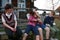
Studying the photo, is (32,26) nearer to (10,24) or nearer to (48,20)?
(10,24)

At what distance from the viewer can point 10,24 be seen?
8820mm

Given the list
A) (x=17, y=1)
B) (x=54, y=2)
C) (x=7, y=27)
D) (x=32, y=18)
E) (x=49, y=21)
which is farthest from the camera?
(x=54, y=2)

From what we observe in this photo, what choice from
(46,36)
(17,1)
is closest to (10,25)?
(46,36)

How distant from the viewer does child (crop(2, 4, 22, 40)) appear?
341 inches

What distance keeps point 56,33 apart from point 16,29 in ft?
9.75

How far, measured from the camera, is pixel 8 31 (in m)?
8.72

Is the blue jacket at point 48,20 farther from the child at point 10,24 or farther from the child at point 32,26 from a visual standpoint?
the child at point 10,24

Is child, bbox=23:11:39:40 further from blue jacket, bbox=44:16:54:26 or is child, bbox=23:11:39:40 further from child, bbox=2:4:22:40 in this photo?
blue jacket, bbox=44:16:54:26

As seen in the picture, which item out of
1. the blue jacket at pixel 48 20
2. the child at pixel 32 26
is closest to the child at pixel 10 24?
the child at pixel 32 26

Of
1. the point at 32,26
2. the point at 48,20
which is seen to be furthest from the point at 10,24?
the point at 48,20

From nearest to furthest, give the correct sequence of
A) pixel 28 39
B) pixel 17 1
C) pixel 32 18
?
1. pixel 32 18
2. pixel 28 39
3. pixel 17 1

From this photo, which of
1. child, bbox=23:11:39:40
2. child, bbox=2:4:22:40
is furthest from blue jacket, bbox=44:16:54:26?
child, bbox=2:4:22:40

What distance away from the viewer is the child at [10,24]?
867 cm

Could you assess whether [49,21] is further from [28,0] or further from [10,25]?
[28,0]
